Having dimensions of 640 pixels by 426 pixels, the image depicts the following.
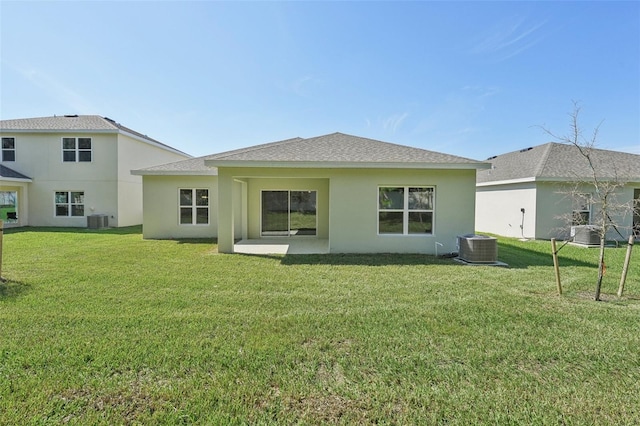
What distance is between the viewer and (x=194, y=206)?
14250 mm

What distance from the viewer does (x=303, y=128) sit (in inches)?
800

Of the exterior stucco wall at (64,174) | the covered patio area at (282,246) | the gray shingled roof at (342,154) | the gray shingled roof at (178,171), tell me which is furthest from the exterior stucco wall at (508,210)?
the exterior stucco wall at (64,174)

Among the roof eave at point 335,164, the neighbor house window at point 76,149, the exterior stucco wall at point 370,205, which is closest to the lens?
the roof eave at point 335,164

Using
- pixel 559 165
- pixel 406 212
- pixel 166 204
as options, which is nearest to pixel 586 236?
pixel 559 165

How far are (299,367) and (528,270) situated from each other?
7.49m

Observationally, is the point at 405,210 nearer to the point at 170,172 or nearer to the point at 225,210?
the point at 225,210

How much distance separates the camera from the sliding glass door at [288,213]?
1448 cm

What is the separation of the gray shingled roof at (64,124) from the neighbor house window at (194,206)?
823 cm

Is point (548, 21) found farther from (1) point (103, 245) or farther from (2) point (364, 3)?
(1) point (103, 245)

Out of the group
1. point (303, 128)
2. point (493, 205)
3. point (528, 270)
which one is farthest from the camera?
point (303, 128)

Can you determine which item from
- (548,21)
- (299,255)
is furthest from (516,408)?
(548,21)

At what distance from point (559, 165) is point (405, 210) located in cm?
1052

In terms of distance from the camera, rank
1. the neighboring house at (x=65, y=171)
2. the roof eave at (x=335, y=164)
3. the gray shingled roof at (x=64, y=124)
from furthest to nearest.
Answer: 1. the neighboring house at (x=65, y=171)
2. the gray shingled roof at (x=64, y=124)
3. the roof eave at (x=335, y=164)

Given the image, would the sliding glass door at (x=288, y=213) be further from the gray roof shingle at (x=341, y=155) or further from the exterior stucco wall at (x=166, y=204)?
the gray roof shingle at (x=341, y=155)
